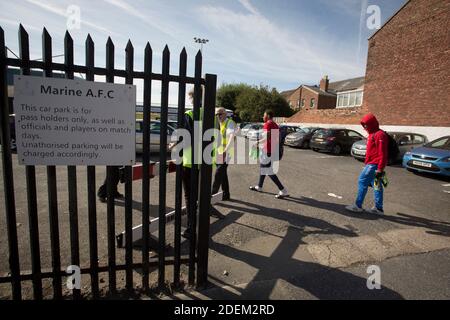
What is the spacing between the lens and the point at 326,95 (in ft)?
142

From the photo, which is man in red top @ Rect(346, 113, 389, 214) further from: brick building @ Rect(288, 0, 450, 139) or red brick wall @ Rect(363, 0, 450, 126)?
red brick wall @ Rect(363, 0, 450, 126)

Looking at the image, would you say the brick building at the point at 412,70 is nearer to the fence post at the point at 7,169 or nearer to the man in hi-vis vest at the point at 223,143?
the man in hi-vis vest at the point at 223,143

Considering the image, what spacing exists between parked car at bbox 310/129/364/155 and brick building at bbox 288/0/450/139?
16.8 ft

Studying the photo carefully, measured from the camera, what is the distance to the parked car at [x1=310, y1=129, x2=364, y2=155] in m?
14.5

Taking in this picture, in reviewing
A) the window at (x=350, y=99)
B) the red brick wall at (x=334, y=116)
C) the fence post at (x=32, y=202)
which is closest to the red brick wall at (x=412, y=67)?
the red brick wall at (x=334, y=116)

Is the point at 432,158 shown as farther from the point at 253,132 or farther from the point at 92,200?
the point at 253,132

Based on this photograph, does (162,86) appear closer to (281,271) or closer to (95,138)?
(95,138)

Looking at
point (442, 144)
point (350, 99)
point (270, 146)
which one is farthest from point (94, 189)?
point (350, 99)

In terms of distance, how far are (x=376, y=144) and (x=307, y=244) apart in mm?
2348

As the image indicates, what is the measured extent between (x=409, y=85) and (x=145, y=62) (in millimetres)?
20034

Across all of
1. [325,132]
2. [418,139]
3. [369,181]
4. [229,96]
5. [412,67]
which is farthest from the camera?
[229,96]

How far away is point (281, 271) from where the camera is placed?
3117 millimetres
